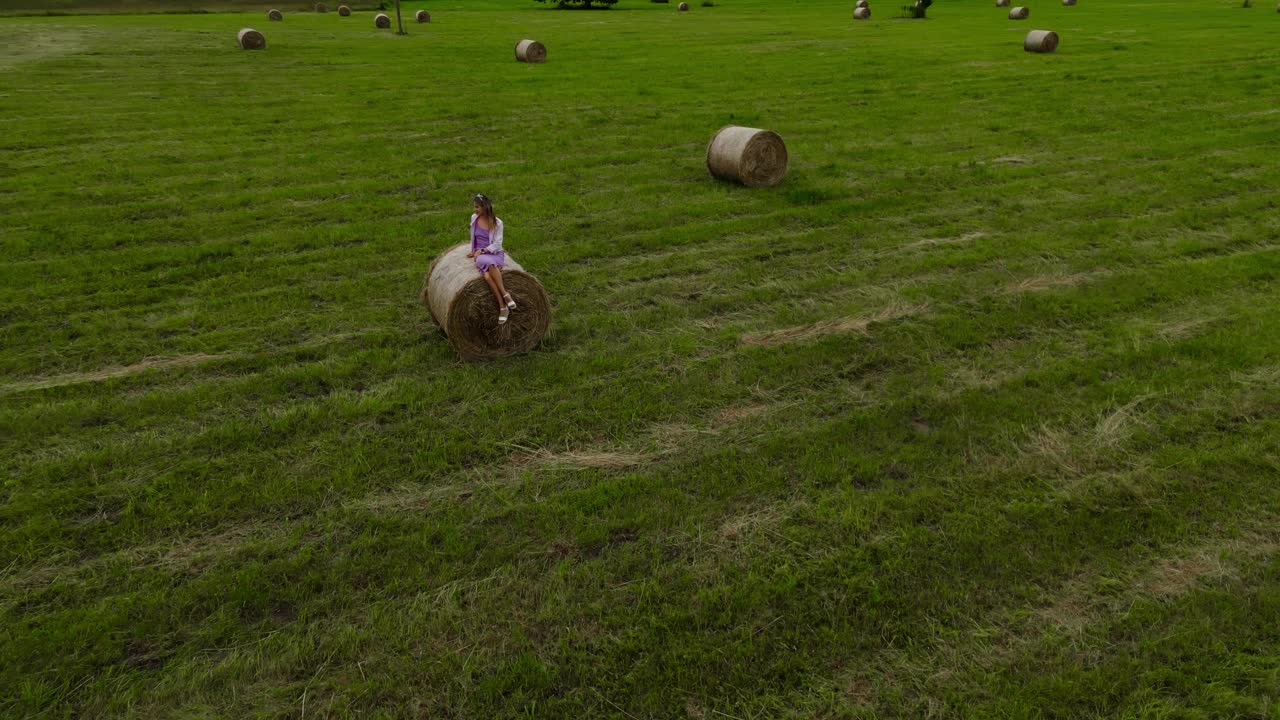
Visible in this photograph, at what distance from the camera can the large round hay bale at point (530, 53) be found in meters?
32.6

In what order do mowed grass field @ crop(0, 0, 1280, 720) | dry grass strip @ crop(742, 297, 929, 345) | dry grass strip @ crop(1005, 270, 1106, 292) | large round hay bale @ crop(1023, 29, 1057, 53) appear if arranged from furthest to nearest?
large round hay bale @ crop(1023, 29, 1057, 53), dry grass strip @ crop(1005, 270, 1106, 292), dry grass strip @ crop(742, 297, 929, 345), mowed grass field @ crop(0, 0, 1280, 720)

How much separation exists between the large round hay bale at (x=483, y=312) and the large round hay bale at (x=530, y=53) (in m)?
25.8

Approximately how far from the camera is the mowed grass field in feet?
16.7

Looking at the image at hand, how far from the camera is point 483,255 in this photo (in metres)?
9.26

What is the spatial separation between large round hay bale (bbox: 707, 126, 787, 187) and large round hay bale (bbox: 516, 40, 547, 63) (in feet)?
64.0

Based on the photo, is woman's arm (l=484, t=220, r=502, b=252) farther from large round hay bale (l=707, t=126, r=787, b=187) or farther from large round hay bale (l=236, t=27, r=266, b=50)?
large round hay bale (l=236, t=27, r=266, b=50)

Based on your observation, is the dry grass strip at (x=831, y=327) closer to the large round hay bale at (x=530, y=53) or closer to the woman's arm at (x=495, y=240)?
the woman's arm at (x=495, y=240)

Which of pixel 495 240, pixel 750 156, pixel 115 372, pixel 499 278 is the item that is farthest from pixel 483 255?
pixel 750 156

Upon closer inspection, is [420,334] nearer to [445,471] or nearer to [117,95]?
[445,471]

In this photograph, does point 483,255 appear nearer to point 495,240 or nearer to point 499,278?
point 495,240

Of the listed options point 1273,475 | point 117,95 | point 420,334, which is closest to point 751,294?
point 420,334

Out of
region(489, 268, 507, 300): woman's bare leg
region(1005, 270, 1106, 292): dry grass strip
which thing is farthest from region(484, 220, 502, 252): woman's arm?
region(1005, 270, 1106, 292): dry grass strip

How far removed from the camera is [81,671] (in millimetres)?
5047

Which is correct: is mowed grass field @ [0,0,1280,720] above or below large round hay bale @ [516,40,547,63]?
below
